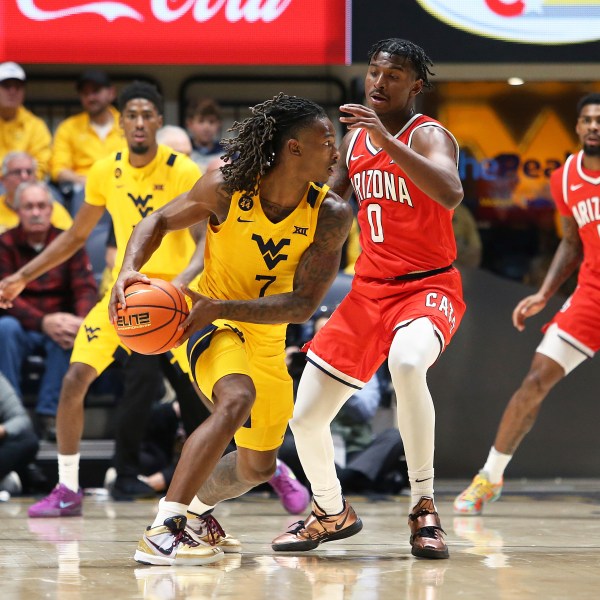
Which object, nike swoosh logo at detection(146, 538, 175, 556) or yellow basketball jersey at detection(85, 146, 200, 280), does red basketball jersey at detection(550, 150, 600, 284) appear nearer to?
yellow basketball jersey at detection(85, 146, 200, 280)

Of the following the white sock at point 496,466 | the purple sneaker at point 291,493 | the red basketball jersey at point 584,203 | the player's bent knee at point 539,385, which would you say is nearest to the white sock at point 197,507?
the purple sneaker at point 291,493

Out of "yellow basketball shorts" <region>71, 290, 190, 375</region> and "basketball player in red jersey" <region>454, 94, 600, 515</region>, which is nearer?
"yellow basketball shorts" <region>71, 290, 190, 375</region>

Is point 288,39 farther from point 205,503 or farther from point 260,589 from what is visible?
point 260,589

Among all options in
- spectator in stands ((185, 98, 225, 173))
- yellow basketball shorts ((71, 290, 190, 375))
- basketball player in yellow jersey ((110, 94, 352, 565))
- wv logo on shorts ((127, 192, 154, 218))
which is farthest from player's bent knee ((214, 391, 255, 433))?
spectator in stands ((185, 98, 225, 173))

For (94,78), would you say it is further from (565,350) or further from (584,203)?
(565,350)

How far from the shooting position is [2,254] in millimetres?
7914

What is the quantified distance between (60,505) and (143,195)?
1.71 m

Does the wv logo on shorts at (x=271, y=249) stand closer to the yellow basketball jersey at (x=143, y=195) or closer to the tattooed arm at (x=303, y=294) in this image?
the tattooed arm at (x=303, y=294)

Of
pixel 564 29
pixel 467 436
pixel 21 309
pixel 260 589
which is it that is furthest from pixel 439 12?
pixel 260 589

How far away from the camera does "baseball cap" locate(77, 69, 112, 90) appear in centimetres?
918

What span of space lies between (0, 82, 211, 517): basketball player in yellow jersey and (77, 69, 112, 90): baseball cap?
2.38 m

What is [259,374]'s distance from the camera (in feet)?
15.9

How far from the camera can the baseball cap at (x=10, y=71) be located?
29.2 ft

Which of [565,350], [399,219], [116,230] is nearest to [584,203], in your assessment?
[565,350]
